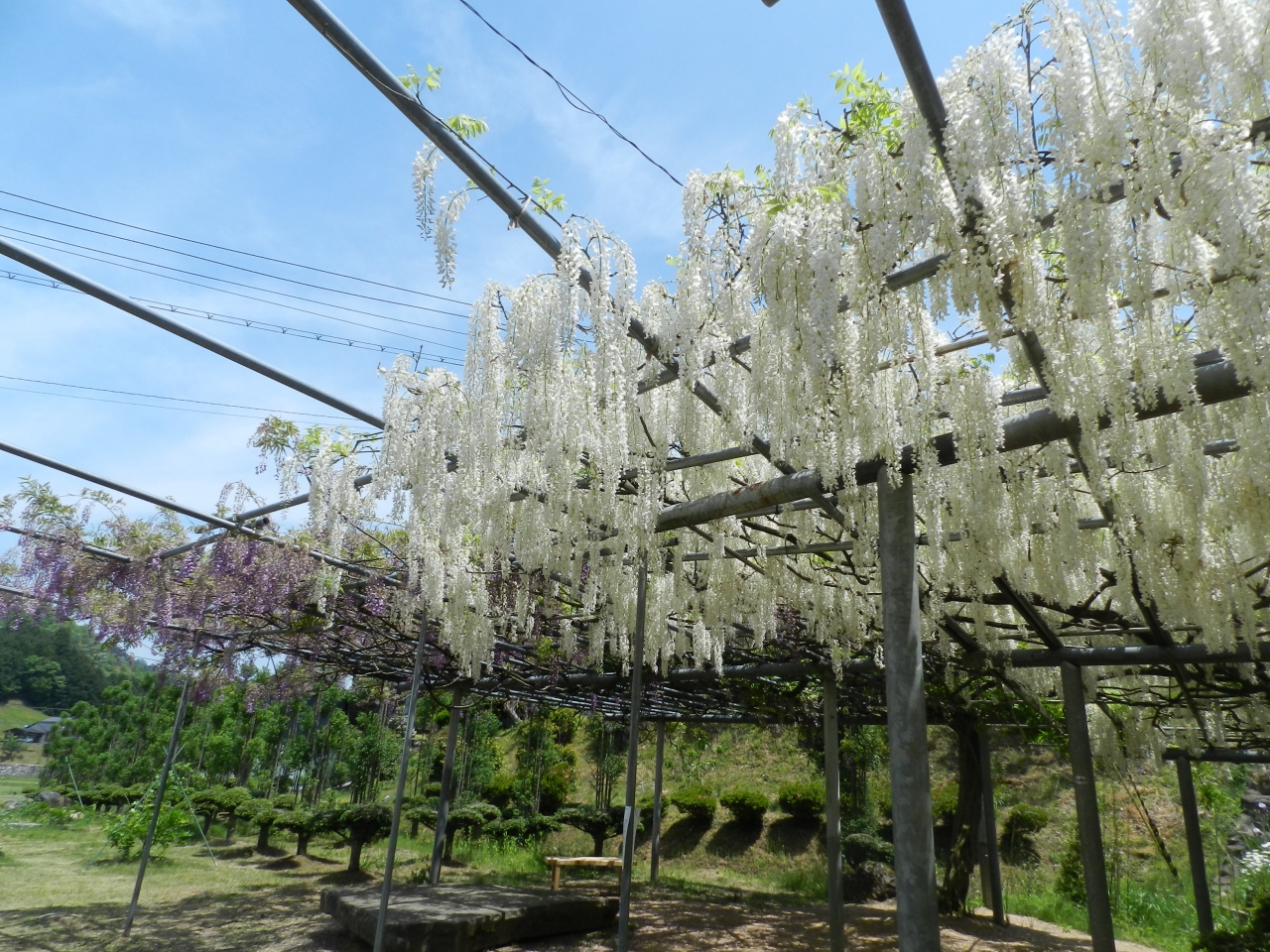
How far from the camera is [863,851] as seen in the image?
11102mm

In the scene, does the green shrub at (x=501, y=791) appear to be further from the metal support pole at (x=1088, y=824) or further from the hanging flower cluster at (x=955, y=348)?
the metal support pole at (x=1088, y=824)

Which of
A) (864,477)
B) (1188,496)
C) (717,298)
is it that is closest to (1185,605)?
(1188,496)

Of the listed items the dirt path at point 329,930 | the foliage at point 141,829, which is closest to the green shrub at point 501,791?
the foliage at point 141,829

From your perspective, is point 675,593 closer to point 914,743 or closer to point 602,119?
point 914,743

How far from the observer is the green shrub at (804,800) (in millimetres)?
14453

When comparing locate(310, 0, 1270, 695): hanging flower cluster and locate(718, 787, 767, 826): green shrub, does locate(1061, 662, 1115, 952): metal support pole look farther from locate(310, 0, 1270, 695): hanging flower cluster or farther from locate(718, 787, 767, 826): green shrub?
locate(718, 787, 767, 826): green shrub

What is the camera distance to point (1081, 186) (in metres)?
2.45

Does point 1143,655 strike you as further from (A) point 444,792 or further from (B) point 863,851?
(A) point 444,792

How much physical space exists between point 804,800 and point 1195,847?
291 inches

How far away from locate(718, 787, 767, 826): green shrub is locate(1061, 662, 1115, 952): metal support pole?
1047cm

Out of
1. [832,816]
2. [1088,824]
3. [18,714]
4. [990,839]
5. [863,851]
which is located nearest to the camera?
[1088,824]

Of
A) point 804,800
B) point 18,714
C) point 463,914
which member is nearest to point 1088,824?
point 463,914

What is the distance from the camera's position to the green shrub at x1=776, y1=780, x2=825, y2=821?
1445 centimetres

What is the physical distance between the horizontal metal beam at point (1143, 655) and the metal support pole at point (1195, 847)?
14.5 ft
